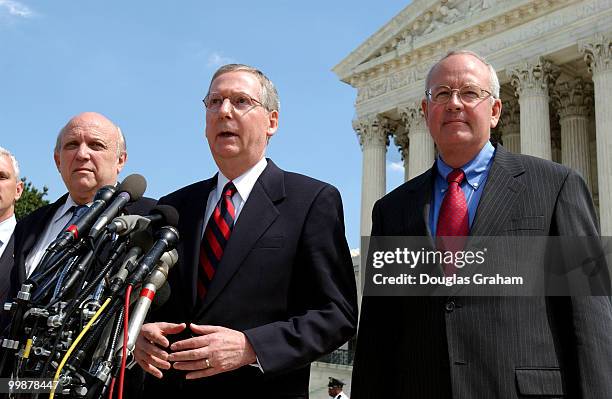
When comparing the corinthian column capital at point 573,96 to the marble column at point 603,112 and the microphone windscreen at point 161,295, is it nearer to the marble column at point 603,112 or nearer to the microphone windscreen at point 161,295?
the marble column at point 603,112

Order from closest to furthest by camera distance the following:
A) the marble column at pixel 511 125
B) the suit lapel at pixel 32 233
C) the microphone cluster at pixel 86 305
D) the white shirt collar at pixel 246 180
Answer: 1. the microphone cluster at pixel 86 305
2. the white shirt collar at pixel 246 180
3. the suit lapel at pixel 32 233
4. the marble column at pixel 511 125

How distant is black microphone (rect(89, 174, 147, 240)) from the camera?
313 cm

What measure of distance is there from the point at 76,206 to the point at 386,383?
2.73m

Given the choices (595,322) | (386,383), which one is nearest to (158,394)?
(386,383)

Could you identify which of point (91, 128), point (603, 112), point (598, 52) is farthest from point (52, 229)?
point (598, 52)

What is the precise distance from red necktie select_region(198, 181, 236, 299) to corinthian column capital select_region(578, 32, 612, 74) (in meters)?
22.6

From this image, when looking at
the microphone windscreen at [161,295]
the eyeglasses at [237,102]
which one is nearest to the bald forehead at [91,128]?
the eyeglasses at [237,102]

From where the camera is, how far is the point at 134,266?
9.66 feet

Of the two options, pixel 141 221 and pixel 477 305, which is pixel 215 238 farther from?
pixel 477 305

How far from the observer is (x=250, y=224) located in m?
3.81

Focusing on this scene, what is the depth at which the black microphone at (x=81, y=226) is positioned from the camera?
3.06m

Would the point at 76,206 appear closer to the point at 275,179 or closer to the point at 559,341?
the point at 275,179

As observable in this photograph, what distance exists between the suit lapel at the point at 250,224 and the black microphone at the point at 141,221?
17.7 inches

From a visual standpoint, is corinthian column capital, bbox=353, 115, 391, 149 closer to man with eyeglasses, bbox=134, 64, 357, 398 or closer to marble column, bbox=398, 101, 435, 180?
marble column, bbox=398, 101, 435, 180
